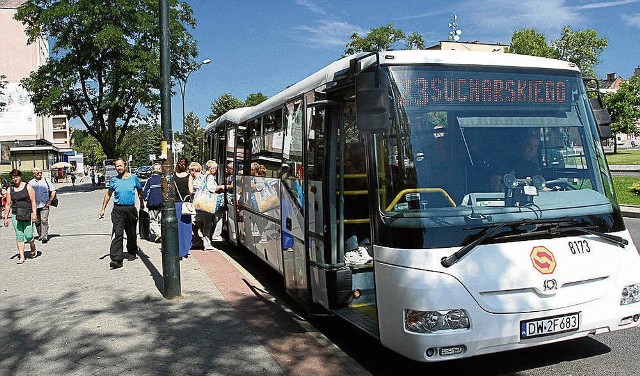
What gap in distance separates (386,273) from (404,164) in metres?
0.86

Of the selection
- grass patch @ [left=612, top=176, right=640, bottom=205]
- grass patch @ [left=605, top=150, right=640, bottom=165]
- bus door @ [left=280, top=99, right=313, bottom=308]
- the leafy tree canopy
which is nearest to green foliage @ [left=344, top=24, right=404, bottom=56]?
the leafy tree canopy

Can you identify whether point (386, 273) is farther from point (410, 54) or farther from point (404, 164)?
point (410, 54)

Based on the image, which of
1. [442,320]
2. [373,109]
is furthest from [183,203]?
[442,320]

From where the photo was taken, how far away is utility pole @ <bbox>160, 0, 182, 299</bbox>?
775 centimetres

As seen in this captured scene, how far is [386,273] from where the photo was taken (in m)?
4.80

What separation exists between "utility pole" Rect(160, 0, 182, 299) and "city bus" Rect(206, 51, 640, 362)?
2.74m

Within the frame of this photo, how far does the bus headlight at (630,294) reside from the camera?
490 centimetres

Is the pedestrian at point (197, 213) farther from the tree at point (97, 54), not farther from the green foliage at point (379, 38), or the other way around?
the green foliage at point (379, 38)

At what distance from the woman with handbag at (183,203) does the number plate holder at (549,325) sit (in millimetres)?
6511

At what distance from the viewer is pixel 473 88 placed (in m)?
5.04

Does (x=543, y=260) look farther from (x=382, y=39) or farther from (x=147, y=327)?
(x=382, y=39)

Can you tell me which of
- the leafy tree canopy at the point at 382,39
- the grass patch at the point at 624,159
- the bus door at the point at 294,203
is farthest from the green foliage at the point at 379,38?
the bus door at the point at 294,203

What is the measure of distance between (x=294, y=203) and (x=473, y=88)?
276 cm

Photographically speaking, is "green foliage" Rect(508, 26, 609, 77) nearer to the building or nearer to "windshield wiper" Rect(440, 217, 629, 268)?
the building
